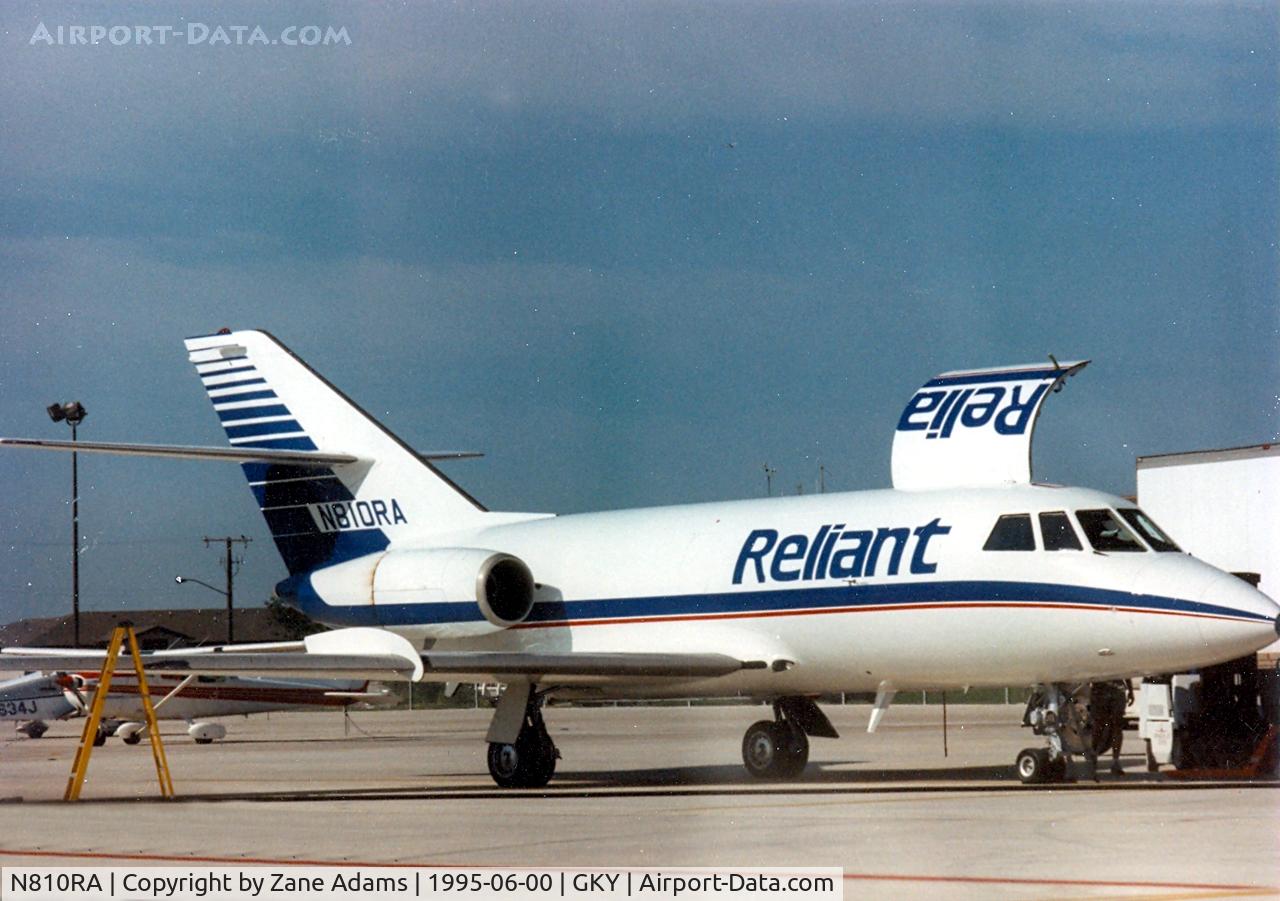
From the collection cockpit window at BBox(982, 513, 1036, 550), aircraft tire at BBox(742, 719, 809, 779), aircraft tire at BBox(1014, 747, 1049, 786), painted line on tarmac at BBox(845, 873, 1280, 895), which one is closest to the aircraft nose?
cockpit window at BBox(982, 513, 1036, 550)

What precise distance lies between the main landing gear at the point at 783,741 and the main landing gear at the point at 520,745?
260 cm

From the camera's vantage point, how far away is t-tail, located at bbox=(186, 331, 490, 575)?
2627cm

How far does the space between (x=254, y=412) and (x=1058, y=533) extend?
1275cm

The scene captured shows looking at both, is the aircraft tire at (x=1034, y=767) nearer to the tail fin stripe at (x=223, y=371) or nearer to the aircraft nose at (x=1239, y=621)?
the aircraft nose at (x=1239, y=621)

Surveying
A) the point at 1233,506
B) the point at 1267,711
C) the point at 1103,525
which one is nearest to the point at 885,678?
the point at 1103,525

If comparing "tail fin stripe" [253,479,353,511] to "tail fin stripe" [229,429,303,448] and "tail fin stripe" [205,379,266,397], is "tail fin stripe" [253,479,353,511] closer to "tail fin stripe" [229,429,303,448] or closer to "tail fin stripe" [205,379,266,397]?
"tail fin stripe" [229,429,303,448]

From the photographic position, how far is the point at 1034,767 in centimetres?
1944

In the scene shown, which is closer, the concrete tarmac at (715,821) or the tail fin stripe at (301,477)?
the concrete tarmac at (715,821)

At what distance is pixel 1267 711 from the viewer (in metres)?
23.1

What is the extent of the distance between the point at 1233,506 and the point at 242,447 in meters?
15.2

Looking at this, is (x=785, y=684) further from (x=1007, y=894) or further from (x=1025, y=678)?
(x=1007, y=894)

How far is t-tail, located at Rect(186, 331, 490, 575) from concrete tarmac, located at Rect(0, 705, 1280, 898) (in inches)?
141

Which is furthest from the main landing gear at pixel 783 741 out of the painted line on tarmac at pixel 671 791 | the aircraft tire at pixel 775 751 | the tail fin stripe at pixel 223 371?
the tail fin stripe at pixel 223 371

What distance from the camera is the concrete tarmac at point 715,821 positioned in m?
11.7
